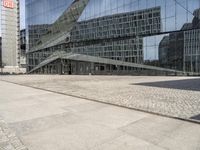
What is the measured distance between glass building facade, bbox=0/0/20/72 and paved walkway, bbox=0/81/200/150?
296ft

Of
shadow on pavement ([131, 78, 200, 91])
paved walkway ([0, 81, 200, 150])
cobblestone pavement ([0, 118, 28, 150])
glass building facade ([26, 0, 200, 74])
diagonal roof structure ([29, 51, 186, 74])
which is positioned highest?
glass building facade ([26, 0, 200, 74])

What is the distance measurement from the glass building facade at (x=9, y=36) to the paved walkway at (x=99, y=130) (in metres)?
90.1

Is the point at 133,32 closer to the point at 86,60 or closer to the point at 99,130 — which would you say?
the point at 86,60

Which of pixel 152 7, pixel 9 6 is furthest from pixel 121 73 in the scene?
pixel 9 6

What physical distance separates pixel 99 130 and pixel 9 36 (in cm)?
9603

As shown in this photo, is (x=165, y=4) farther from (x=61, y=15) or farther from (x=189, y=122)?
(x=189, y=122)

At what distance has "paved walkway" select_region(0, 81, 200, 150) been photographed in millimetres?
5109

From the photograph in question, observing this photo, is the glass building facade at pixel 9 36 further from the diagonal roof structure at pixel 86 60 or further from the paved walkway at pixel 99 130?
the paved walkway at pixel 99 130

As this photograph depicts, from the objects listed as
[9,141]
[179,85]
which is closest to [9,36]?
[179,85]

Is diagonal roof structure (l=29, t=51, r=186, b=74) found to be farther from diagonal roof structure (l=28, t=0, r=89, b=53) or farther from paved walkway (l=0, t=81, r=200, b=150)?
paved walkway (l=0, t=81, r=200, b=150)

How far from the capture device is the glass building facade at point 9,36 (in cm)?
9275

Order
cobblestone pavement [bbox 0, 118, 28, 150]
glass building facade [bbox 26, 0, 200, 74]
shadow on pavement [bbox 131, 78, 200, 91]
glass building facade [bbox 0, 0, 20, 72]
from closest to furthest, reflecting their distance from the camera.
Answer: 1. cobblestone pavement [bbox 0, 118, 28, 150]
2. shadow on pavement [bbox 131, 78, 200, 91]
3. glass building facade [bbox 26, 0, 200, 74]
4. glass building facade [bbox 0, 0, 20, 72]

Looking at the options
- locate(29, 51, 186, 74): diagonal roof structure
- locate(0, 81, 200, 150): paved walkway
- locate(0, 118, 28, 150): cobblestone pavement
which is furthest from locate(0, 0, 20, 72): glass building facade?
locate(0, 118, 28, 150): cobblestone pavement

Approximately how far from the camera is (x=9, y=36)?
9356 centimetres
